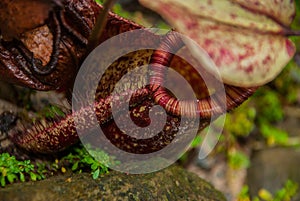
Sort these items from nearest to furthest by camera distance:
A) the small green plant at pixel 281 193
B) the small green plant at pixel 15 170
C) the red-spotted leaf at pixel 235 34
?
the red-spotted leaf at pixel 235 34, the small green plant at pixel 15 170, the small green plant at pixel 281 193

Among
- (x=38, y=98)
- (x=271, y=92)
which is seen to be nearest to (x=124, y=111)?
(x=38, y=98)

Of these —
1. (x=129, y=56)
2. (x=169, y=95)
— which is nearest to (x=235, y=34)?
(x=169, y=95)

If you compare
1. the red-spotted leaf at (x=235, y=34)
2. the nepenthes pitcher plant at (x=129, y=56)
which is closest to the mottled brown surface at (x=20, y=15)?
the nepenthes pitcher plant at (x=129, y=56)

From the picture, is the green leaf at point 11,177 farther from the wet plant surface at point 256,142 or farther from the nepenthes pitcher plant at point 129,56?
the wet plant surface at point 256,142

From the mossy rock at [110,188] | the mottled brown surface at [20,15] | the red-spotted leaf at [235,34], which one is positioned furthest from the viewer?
the mossy rock at [110,188]

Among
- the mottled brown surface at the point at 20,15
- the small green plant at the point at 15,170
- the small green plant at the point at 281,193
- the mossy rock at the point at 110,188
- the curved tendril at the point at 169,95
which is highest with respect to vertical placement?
the mottled brown surface at the point at 20,15

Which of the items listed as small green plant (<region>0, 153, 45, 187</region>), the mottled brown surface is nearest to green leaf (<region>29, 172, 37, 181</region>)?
small green plant (<region>0, 153, 45, 187</region>)

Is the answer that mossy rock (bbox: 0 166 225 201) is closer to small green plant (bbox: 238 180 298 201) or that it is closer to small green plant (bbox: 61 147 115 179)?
small green plant (bbox: 61 147 115 179)
